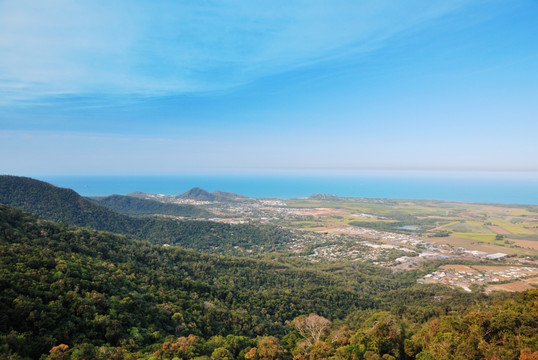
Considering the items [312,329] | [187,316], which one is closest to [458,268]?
[312,329]

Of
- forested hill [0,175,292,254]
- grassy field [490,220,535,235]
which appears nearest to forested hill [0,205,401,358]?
forested hill [0,175,292,254]

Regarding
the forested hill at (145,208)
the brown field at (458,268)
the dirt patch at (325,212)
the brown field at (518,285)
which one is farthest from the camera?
the dirt patch at (325,212)

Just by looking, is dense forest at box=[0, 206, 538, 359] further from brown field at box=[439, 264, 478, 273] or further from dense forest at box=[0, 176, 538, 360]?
brown field at box=[439, 264, 478, 273]

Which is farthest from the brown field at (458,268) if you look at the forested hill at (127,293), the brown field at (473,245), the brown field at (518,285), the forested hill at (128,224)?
the forested hill at (128,224)

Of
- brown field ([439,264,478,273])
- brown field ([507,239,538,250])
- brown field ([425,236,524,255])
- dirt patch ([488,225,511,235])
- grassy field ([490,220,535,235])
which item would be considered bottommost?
brown field ([439,264,478,273])

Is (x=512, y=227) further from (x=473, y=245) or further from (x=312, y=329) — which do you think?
(x=312, y=329)

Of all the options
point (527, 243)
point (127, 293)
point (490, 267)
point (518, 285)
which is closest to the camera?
point (127, 293)

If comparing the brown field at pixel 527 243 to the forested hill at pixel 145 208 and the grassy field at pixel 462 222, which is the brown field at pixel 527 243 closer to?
the grassy field at pixel 462 222
